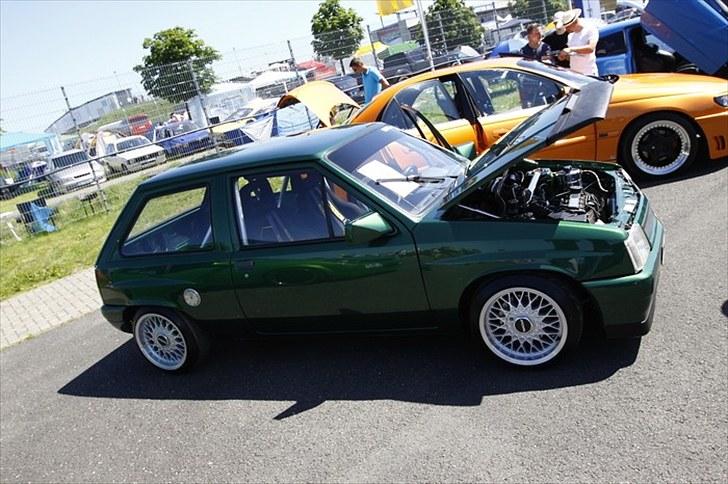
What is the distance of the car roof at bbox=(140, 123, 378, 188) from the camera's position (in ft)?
13.2

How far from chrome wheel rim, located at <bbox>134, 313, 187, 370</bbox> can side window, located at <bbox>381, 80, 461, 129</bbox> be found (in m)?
3.42

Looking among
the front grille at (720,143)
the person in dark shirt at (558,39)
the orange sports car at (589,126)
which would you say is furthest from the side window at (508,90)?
the person in dark shirt at (558,39)

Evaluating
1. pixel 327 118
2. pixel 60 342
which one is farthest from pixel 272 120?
pixel 60 342

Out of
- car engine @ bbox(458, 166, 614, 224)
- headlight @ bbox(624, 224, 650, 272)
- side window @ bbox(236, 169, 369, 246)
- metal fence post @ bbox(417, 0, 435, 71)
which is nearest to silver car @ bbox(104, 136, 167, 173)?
metal fence post @ bbox(417, 0, 435, 71)

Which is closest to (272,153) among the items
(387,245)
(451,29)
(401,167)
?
(401,167)

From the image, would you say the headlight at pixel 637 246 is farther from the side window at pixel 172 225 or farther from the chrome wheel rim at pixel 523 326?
the side window at pixel 172 225

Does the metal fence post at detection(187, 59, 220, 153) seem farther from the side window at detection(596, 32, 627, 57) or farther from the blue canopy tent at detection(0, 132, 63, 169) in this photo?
the side window at detection(596, 32, 627, 57)

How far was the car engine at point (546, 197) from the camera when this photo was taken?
11.6 ft

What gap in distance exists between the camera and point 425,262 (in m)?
3.54

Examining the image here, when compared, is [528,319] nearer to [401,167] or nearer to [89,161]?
[401,167]

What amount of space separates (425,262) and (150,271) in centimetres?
209

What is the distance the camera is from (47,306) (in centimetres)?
760

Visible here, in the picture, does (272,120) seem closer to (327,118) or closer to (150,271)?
(327,118)

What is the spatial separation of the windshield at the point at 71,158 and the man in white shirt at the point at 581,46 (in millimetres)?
10624
